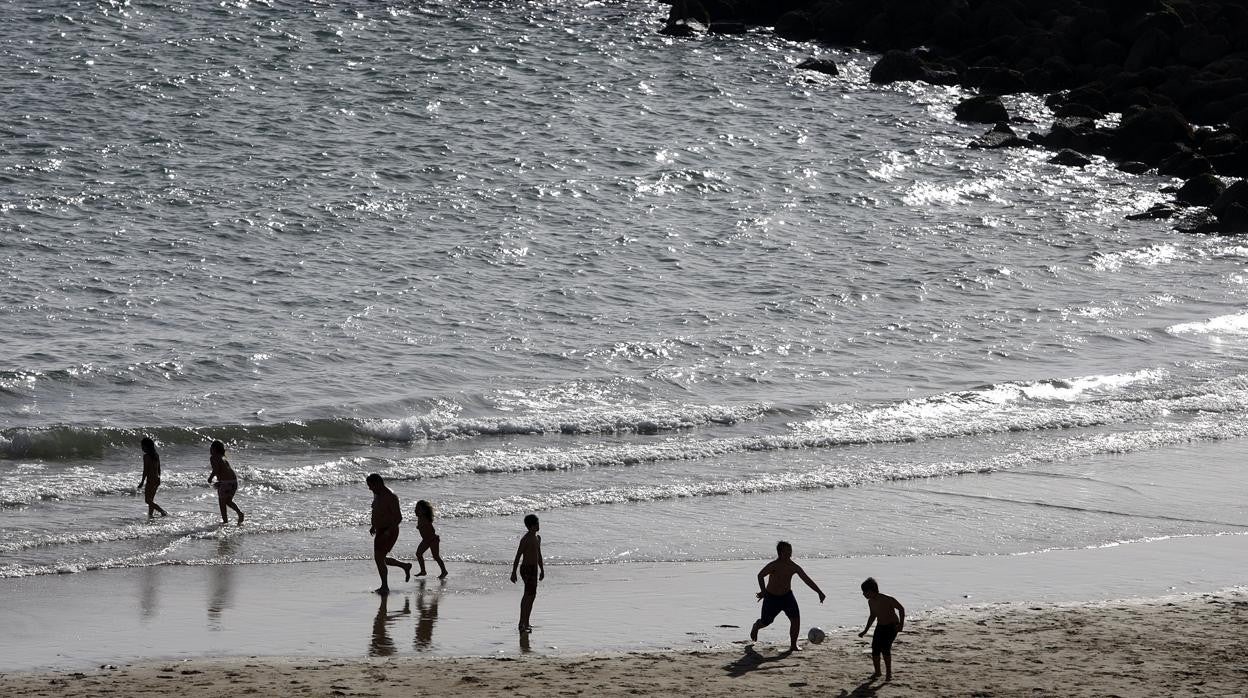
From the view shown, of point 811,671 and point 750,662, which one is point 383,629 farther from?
point 811,671

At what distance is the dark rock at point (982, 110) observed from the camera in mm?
36406

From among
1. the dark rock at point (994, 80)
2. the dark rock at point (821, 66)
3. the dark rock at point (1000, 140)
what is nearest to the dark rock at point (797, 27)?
the dark rock at point (821, 66)

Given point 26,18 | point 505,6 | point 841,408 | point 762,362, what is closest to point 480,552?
point 841,408

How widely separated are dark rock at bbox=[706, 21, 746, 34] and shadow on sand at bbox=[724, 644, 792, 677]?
3277cm

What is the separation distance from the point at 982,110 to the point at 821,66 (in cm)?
457

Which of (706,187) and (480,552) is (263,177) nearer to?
(706,187)

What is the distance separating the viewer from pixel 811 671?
1017cm

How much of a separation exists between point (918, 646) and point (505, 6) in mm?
33638

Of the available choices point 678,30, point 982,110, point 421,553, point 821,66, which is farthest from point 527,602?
point 678,30

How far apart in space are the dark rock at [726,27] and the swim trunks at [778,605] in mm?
32603

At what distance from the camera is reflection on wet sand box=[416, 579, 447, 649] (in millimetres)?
10766

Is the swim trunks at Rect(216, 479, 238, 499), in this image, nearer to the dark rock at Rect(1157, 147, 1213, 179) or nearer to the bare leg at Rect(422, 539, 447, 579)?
the bare leg at Rect(422, 539, 447, 579)

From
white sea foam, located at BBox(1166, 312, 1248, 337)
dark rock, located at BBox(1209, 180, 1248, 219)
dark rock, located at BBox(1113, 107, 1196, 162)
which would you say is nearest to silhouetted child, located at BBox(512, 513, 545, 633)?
white sea foam, located at BBox(1166, 312, 1248, 337)

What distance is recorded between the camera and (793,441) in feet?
58.7
